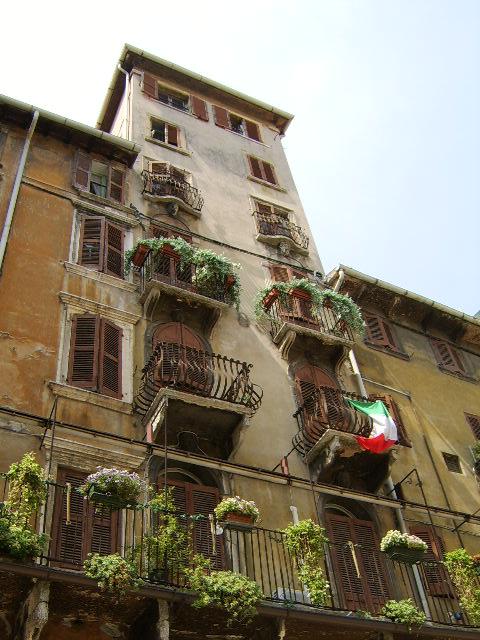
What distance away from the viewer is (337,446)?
1455 centimetres

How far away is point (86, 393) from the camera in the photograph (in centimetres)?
1348

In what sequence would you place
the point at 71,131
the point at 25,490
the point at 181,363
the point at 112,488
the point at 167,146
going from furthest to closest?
the point at 167,146, the point at 71,131, the point at 181,363, the point at 112,488, the point at 25,490

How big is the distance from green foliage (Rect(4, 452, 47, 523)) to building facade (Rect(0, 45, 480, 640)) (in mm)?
453

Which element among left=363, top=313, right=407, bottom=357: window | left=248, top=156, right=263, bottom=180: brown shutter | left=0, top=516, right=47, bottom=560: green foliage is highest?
left=248, top=156, right=263, bottom=180: brown shutter

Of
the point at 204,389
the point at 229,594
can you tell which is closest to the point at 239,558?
the point at 229,594

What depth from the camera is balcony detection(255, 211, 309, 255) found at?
2136cm

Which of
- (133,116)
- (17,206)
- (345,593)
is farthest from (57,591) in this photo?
(133,116)

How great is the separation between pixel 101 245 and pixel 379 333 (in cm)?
877

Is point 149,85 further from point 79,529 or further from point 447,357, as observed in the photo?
point 79,529

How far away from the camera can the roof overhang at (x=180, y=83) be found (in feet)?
86.1

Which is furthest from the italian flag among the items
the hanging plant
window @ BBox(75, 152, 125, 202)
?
window @ BBox(75, 152, 125, 202)

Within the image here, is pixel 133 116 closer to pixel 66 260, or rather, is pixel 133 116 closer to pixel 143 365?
pixel 66 260

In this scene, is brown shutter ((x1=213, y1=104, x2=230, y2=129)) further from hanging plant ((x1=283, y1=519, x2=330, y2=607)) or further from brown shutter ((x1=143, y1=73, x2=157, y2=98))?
hanging plant ((x1=283, y1=519, x2=330, y2=607))

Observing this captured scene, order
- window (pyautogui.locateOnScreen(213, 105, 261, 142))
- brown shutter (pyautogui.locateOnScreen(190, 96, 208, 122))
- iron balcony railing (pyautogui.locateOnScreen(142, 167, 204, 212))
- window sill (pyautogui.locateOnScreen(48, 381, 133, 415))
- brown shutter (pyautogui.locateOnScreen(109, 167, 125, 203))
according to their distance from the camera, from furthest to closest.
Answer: window (pyautogui.locateOnScreen(213, 105, 261, 142)) → brown shutter (pyautogui.locateOnScreen(190, 96, 208, 122)) → iron balcony railing (pyautogui.locateOnScreen(142, 167, 204, 212)) → brown shutter (pyautogui.locateOnScreen(109, 167, 125, 203)) → window sill (pyautogui.locateOnScreen(48, 381, 133, 415))
